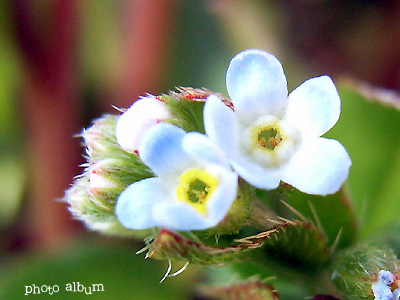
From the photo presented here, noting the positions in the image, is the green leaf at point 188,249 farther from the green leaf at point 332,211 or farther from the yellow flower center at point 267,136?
the green leaf at point 332,211

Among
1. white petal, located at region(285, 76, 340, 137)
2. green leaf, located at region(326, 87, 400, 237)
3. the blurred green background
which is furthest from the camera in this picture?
the blurred green background

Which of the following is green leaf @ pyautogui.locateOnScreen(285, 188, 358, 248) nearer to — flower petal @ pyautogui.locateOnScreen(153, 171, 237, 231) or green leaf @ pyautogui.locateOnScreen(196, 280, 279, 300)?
green leaf @ pyautogui.locateOnScreen(196, 280, 279, 300)

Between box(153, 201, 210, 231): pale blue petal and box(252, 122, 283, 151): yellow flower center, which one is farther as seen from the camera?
box(252, 122, 283, 151): yellow flower center

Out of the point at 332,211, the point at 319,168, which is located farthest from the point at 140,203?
the point at 332,211

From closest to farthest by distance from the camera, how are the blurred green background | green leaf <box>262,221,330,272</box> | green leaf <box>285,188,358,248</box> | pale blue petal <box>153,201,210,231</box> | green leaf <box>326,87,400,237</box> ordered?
pale blue petal <box>153,201,210,231</box>
green leaf <box>262,221,330,272</box>
green leaf <box>285,188,358,248</box>
green leaf <box>326,87,400,237</box>
the blurred green background

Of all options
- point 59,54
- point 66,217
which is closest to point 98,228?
point 66,217

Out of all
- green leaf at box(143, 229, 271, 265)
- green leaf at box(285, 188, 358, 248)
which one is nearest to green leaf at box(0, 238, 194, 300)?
green leaf at box(285, 188, 358, 248)
